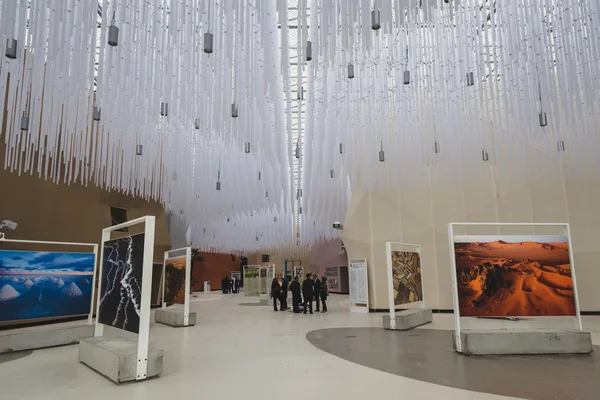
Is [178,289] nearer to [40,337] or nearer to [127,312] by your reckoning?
[40,337]

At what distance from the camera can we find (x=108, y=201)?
13.9 meters

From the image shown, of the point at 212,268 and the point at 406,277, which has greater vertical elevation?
the point at 406,277

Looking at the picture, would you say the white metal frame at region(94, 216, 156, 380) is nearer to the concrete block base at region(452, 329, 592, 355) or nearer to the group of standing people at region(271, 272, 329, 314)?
the concrete block base at region(452, 329, 592, 355)

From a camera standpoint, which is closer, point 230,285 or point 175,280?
point 175,280

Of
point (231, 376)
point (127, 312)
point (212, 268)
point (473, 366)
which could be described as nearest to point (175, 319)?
point (127, 312)

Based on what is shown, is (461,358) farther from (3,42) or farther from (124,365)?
(3,42)

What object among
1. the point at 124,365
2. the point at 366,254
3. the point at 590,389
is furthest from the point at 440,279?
the point at 124,365

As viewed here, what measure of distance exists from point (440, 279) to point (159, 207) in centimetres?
1243

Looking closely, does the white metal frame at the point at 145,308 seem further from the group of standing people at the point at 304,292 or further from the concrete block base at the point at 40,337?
the group of standing people at the point at 304,292

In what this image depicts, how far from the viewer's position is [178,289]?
37.1 feet

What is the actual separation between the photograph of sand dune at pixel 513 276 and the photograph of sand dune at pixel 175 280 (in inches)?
293

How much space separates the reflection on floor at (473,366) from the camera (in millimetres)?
4648

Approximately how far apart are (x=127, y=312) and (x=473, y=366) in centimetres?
512

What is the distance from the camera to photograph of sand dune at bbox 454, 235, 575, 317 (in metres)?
7.06
